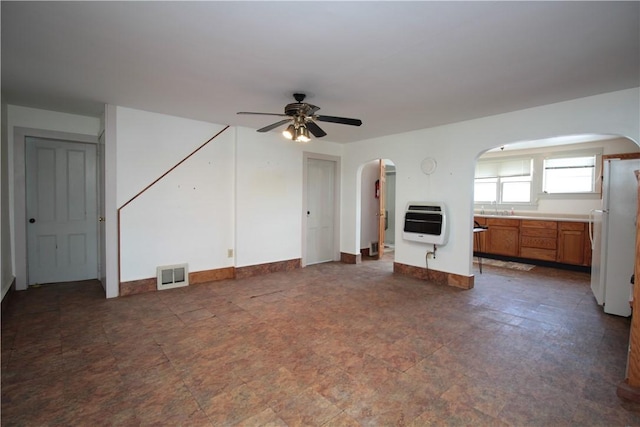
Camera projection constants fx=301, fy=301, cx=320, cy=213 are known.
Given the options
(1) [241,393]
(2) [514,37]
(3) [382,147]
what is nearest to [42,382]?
(1) [241,393]

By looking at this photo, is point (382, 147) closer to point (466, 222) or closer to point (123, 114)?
point (466, 222)

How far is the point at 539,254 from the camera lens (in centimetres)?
565

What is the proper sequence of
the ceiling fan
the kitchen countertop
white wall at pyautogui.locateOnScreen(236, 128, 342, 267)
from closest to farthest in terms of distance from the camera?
the ceiling fan, white wall at pyautogui.locateOnScreen(236, 128, 342, 267), the kitchen countertop

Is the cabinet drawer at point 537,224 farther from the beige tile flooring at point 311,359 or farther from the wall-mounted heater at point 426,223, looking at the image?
the wall-mounted heater at point 426,223

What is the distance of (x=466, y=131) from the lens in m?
4.19

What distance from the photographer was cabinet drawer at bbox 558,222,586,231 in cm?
519

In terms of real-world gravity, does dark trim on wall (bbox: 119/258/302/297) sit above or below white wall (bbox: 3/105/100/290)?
below

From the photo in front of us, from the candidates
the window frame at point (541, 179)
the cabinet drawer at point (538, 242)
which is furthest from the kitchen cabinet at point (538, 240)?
the window frame at point (541, 179)

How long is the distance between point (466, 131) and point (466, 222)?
1.27m

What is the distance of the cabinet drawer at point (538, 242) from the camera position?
18.0 feet

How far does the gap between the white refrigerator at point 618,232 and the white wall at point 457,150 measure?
1.64 ft

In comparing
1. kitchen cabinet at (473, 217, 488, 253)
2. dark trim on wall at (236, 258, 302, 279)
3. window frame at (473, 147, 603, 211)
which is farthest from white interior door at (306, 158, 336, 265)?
kitchen cabinet at (473, 217, 488, 253)

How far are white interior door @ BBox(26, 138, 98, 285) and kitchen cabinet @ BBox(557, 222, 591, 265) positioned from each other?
7773 millimetres

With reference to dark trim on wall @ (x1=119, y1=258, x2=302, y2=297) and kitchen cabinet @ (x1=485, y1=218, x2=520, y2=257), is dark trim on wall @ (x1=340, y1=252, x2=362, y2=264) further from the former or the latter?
kitchen cabinet @ (x1=485, y1=218, x2=520, y2=257)
